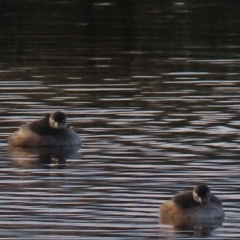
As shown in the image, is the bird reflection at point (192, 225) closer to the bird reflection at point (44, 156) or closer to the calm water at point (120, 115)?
the calm water at point (120, 115)

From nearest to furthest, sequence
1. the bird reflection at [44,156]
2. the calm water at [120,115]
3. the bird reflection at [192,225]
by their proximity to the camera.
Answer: the bird reflection at [192,225], the calm water at [120,115], the bird reflection at [44,156]

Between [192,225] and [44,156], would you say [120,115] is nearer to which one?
[44,156]

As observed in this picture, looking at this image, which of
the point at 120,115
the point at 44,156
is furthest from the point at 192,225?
the point at 120,115

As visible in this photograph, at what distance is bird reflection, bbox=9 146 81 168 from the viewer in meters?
22.4

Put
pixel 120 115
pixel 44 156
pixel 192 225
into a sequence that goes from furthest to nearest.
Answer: pixel 120 115, pixel 44 156, pixel 192 225

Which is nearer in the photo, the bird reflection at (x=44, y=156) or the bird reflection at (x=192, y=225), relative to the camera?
the bird reflection at (x=192, y=225)

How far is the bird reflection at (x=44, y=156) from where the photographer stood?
22.4 meters

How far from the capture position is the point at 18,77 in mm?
31188

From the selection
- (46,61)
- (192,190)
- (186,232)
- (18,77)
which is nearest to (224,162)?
(192,190)

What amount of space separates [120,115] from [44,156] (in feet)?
9.33

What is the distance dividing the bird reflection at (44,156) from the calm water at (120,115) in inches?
1.3

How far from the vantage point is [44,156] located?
76.9 ft

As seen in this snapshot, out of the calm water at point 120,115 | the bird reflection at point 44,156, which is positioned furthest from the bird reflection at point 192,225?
the bird reflection at point 44,156

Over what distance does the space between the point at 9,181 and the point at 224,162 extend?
11.2 feet
